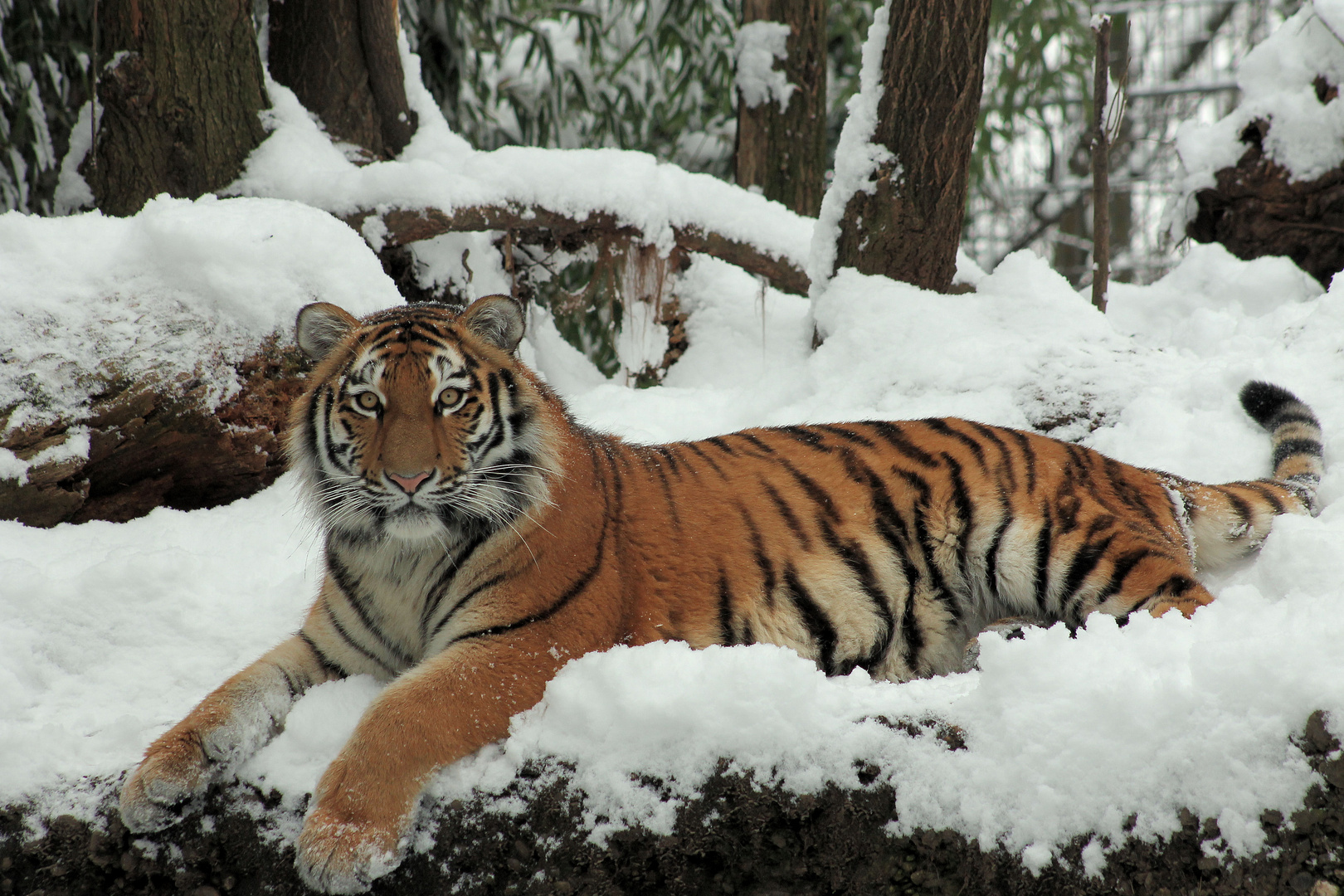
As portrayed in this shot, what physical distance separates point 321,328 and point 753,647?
1.25m

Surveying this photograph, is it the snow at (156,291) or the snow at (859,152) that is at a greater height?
the snow at (859,152)

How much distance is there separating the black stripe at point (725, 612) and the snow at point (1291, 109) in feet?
15.2

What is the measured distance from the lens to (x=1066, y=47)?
282 inches

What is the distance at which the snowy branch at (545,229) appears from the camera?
168 inches

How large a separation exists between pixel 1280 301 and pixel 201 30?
5225 millimetres

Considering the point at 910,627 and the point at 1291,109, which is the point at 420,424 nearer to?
the point at 910,627

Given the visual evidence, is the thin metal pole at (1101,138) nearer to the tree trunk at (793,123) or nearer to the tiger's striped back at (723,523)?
the tree trunk at (793,123)

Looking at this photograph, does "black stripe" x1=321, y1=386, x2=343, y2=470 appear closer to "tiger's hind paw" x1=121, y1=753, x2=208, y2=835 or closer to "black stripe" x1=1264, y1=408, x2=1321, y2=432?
"tiger's hind paw" x1=121, y1=753, x2=208, y2=835

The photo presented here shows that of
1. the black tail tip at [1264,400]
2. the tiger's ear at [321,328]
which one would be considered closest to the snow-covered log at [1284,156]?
the black tail tip at [1264,400]

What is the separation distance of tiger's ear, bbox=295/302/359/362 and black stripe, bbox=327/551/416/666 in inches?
19.7

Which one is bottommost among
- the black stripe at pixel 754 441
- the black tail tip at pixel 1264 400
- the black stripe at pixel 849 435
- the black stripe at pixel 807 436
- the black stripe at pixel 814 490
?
the black stripe at pixel 814 490

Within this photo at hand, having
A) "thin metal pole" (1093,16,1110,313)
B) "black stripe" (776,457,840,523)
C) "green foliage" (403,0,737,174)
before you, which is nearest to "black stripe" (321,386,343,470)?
"black stripe" (776,457,840,523)

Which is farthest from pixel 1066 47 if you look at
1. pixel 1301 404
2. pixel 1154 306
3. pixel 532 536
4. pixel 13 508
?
pixel 13 508

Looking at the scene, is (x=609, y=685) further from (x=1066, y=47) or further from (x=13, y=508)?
(x=1066, y=47)
